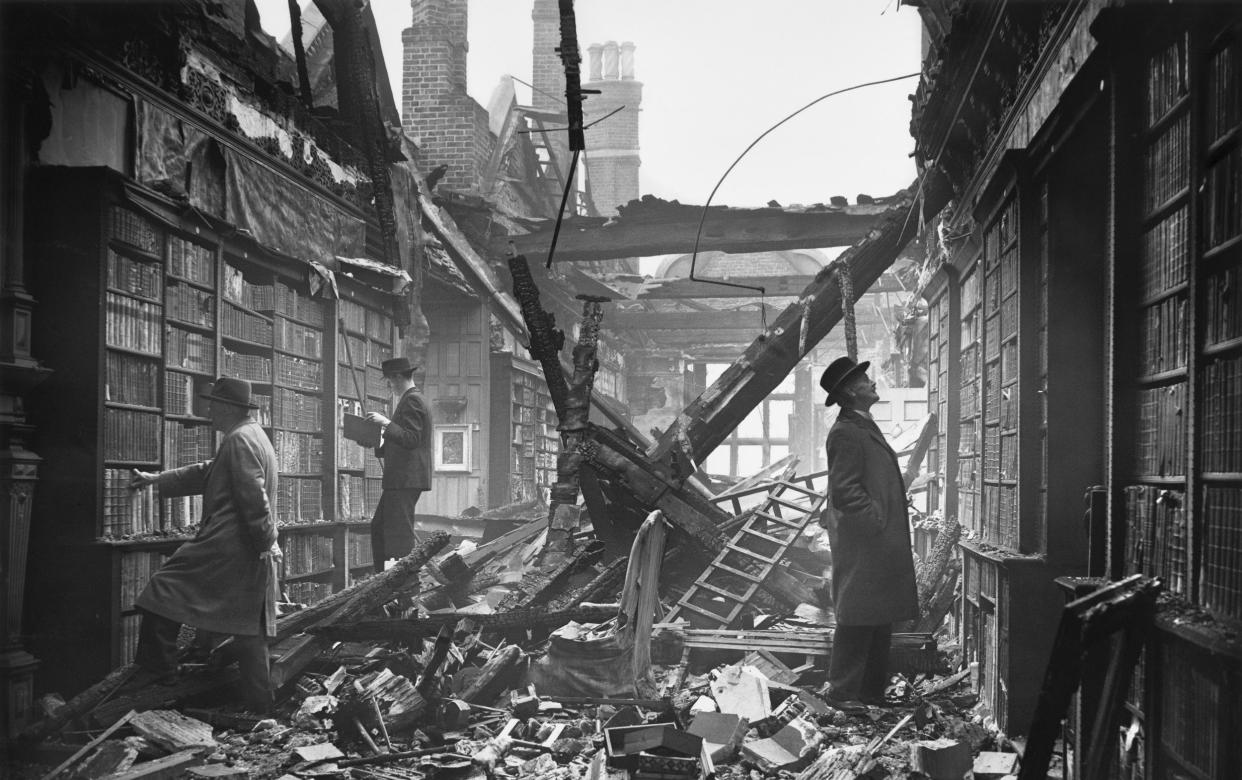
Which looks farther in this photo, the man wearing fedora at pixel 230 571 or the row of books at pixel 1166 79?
the man wearing fedora at pixel 230 571

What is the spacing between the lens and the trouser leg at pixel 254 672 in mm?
5992

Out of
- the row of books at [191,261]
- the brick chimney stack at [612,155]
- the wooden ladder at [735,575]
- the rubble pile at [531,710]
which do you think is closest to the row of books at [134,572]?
the rubble pile at [531,710]

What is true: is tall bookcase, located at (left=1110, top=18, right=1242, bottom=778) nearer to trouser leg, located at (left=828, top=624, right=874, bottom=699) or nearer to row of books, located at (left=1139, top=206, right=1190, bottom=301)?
row of books, located at (left=1139, top=206, right=1190, bottom=301)

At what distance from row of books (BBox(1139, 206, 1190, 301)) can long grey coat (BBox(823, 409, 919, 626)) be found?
239 cm

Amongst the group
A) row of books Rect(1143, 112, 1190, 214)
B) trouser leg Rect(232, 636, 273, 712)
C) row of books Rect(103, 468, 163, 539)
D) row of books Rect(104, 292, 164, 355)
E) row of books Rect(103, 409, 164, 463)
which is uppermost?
row of books Rect(1143, 112, 1190, 214)

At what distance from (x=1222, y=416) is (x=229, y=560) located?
526 centimetres

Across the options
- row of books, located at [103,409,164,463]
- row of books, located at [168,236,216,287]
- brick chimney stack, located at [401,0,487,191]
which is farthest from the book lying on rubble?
brick chimney stack, located at [401,0,487,191]

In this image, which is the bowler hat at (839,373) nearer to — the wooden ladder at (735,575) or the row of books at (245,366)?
the wooden ladder at (735,575)

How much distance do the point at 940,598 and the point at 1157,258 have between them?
217 inches

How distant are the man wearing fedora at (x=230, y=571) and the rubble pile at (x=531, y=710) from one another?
237 millimetres

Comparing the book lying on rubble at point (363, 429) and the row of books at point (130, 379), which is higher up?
the row of books at point (130, 379)

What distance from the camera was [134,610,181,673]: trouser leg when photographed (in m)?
5.82

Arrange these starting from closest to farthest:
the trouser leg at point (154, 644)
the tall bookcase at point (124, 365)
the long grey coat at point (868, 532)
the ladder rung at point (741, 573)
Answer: the trouser leg at point (154, 644), the long grey coat at point (868, 532), the tall bookcase at point (124, 365), the ladder rung at point (741, 573)

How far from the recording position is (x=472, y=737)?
555 cm
